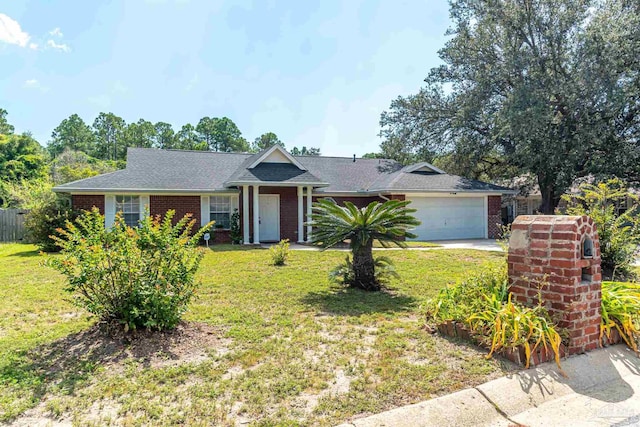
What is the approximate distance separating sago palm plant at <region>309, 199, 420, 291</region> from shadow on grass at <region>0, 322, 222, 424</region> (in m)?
3.07

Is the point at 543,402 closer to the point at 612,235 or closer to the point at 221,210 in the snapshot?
the point at 612,235

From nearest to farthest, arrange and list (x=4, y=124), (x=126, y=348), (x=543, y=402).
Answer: (x=543, y=402) < (x=126, y=348) < (x=4, y=124)

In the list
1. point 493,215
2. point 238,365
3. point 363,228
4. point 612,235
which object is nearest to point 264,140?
point 493,215

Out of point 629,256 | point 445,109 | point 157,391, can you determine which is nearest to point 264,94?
point 445,109

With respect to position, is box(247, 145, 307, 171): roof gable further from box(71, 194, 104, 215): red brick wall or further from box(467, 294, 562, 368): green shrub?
box(467, 294, 562, 368): green shrub

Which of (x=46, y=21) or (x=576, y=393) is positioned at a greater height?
(x=46, y=21)

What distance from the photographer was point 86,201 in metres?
15.8

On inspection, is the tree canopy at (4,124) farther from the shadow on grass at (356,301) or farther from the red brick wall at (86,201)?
the shadow on grass at (356,301)

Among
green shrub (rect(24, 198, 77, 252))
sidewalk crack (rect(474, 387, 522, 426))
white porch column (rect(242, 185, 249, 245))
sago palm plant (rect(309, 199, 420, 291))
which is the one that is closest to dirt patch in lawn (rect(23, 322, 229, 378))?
sidewalk crack (rect(474, 387, 522, 426))

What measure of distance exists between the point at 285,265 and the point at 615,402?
8092mm

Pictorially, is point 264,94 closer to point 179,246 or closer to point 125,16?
point 125,16

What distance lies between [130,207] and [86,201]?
1623mm

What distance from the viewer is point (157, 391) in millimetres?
3285

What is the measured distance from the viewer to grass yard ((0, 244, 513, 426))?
118 inches
